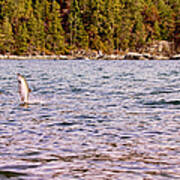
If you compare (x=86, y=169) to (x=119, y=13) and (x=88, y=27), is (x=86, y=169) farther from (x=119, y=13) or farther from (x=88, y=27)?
(x=119, y=13)

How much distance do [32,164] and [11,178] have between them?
0.70 meters

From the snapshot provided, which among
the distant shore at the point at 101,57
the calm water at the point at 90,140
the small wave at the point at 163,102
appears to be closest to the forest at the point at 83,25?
the distant shore at the point at 101,57

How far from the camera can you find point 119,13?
386 feet

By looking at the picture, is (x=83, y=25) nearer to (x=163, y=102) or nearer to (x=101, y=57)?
(x=101, y=57)

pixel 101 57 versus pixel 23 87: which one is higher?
pixel 23 87

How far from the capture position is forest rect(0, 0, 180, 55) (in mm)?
98938

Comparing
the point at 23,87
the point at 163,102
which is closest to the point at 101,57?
the point at 163,102

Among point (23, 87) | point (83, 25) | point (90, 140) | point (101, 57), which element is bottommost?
point (101, 57)

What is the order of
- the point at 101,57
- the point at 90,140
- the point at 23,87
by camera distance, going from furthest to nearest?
the point at 101,57 → the point at 23,87 → the point at 90,140

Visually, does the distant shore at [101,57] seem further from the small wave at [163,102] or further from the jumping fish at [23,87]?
the jumping fish at [23,87]

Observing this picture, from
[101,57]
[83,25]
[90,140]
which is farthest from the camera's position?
[83,25]

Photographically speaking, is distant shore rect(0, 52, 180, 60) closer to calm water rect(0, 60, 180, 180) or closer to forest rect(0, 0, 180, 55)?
forest rect(0, 0, 180, 55)

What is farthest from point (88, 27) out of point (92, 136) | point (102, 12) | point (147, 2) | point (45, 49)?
point (92, 136)

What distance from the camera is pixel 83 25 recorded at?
11156 centimetres
